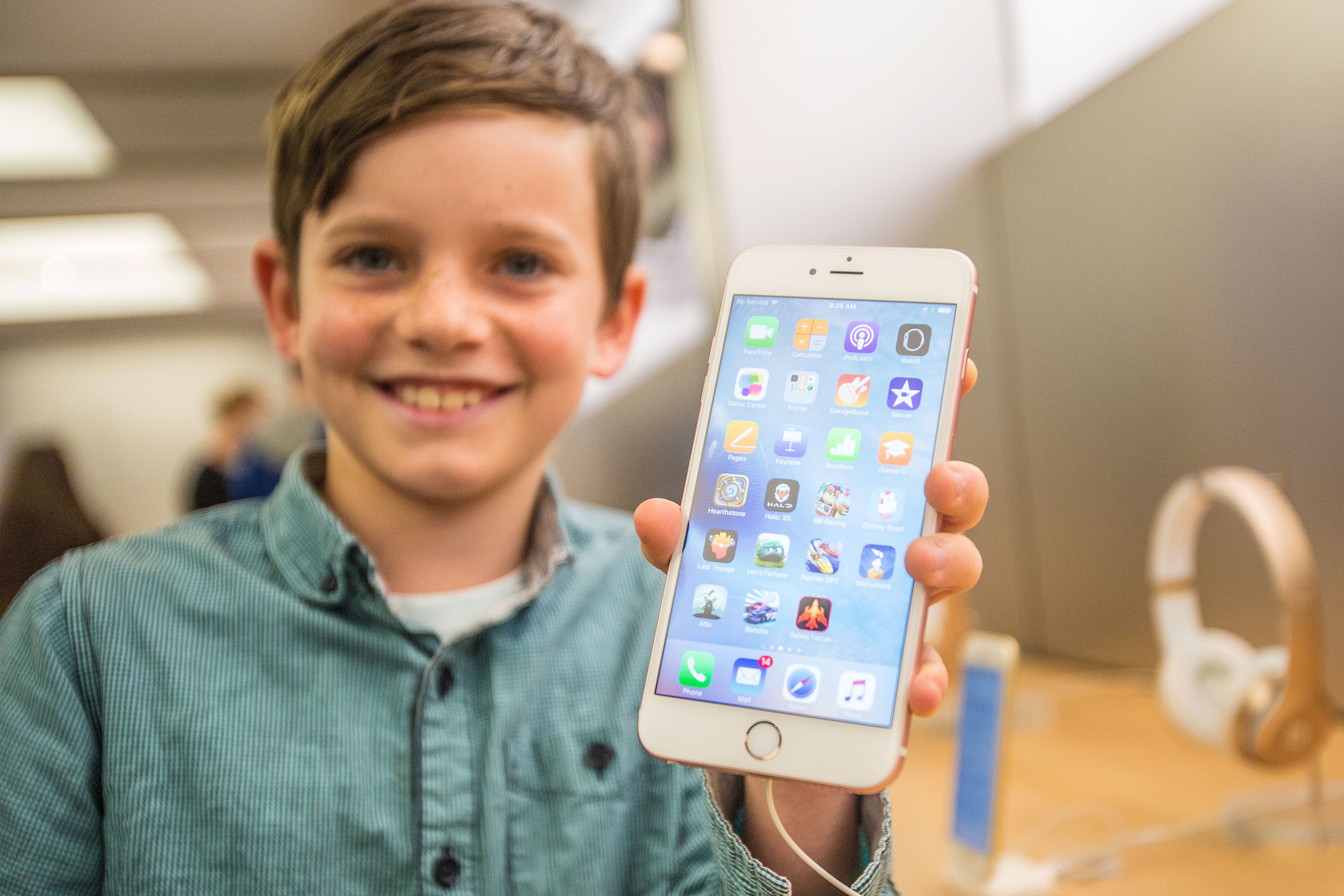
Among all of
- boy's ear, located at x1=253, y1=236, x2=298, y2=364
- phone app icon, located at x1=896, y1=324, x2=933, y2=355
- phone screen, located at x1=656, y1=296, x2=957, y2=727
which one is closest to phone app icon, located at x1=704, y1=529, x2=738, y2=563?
phone screen, located at x1=656, y1=296, x2=957, y2=727

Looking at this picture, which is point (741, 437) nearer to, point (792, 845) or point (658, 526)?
point (658, 526)

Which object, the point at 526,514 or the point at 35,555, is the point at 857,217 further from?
the point at 35,555

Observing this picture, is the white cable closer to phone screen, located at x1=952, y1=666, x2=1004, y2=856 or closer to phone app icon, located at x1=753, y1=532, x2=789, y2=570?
phone app icon, located at x1=753, y1=532, x2=789, y2=570

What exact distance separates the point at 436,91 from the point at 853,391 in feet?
0.95

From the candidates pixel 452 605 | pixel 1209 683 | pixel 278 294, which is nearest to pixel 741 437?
pixel 452 605

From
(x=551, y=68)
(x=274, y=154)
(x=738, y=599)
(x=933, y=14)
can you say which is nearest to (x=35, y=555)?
(x=274, y=154)

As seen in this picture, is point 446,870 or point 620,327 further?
point 620,327

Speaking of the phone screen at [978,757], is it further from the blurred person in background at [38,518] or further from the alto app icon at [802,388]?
the blurred person in background at [38,518]

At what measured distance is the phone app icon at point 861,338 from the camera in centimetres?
37

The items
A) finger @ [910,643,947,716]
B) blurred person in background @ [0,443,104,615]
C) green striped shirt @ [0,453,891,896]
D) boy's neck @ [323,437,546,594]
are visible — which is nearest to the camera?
finger @ [910,643,947,716]

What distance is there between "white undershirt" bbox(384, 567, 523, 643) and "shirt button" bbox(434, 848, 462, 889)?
0.12 meters

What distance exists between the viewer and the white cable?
315 mm

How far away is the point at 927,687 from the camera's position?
0.31 m

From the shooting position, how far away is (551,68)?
0.52 m
